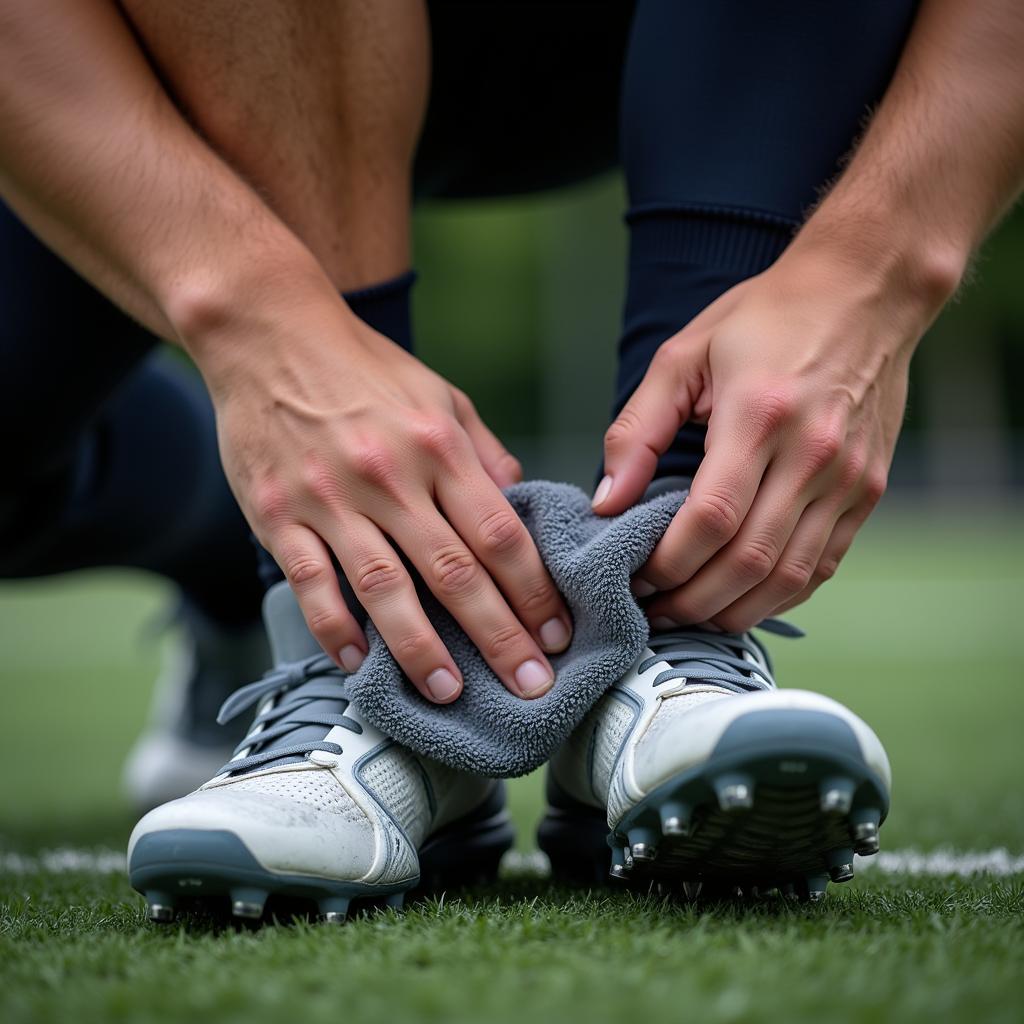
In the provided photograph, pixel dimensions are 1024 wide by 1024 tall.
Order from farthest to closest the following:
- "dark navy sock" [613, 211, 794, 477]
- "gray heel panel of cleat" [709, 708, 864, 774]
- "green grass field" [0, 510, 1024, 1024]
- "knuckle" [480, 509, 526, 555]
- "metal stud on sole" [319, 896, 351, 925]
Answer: "dark navy sock" [613, 211, 794, 477] → "knuckle" [480, 509, 526, 555] → "metal stud on sole" [319, 896, 351, 925] → "gray heel panel of cleat" [709, 708, 864, 774] → "green grass field" [0, 510, 1024, 1024]

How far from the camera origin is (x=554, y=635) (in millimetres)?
935

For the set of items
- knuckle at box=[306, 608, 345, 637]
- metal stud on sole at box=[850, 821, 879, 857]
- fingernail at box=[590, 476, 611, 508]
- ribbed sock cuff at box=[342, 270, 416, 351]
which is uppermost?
ribbed sock cuff at box=[342, 270, 416, 351]

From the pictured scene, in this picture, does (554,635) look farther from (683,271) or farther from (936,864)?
(936,864)

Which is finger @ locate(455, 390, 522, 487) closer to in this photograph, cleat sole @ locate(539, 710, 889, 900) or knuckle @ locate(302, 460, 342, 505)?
knuckle @ locate(302, 460, 342, 505)

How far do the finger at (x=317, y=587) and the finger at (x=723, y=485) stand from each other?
264 mm

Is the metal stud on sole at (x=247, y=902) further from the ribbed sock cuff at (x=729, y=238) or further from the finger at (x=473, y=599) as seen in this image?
the ribbed sock cuff at (x=729, y=238)

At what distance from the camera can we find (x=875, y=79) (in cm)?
100

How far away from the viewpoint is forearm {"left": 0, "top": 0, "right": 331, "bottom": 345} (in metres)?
0.91

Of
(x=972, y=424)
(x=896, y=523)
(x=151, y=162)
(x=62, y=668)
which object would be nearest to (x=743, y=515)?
(x=151, y=162)

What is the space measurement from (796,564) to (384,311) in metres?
0.44

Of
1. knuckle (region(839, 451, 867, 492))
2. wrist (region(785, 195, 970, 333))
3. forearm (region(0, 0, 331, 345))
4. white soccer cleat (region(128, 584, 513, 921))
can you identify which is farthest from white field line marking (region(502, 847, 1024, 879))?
forearm (region(0, 0, 331, 345))

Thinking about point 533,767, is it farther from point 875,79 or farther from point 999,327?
point 999,327

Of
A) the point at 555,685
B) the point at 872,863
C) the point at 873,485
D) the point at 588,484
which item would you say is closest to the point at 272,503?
the point at 555,685

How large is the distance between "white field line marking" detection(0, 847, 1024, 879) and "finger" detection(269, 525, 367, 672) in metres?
0.37
